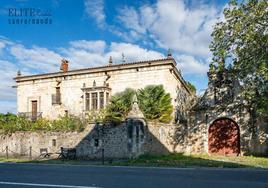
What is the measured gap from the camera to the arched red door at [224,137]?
79.0ft

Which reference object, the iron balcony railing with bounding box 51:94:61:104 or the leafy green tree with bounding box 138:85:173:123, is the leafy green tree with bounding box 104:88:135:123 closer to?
the leafy green tree with bounding box 138:85:173:123

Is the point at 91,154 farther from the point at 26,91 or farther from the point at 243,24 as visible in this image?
the point at 26,91

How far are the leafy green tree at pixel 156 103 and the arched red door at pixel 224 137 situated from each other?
357 centimetres

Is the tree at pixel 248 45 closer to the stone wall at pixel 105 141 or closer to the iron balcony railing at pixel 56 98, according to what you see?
the stone wall at pixel 105 141

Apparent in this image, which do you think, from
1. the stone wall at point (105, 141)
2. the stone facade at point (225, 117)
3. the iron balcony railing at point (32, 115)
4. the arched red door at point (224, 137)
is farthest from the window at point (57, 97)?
the arched red door at point (224, 137)

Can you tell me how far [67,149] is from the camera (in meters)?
23.1

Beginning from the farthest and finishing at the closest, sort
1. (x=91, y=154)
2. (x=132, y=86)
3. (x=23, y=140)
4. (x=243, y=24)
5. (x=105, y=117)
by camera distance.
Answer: (x=132, y=86), (x=23, y=140), (x=105, y=117), (x=91, y=154), (x=243, y=24)

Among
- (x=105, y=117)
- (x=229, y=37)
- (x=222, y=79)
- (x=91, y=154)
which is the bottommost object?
(x=91, y=154)

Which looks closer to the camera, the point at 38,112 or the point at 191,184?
the point at 191,184

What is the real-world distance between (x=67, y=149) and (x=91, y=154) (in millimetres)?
1835

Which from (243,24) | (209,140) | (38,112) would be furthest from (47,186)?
(38,112)

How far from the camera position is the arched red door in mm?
24078

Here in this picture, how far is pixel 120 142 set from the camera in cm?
2180

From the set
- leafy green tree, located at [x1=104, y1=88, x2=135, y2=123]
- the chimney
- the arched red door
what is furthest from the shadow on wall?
the chimney
